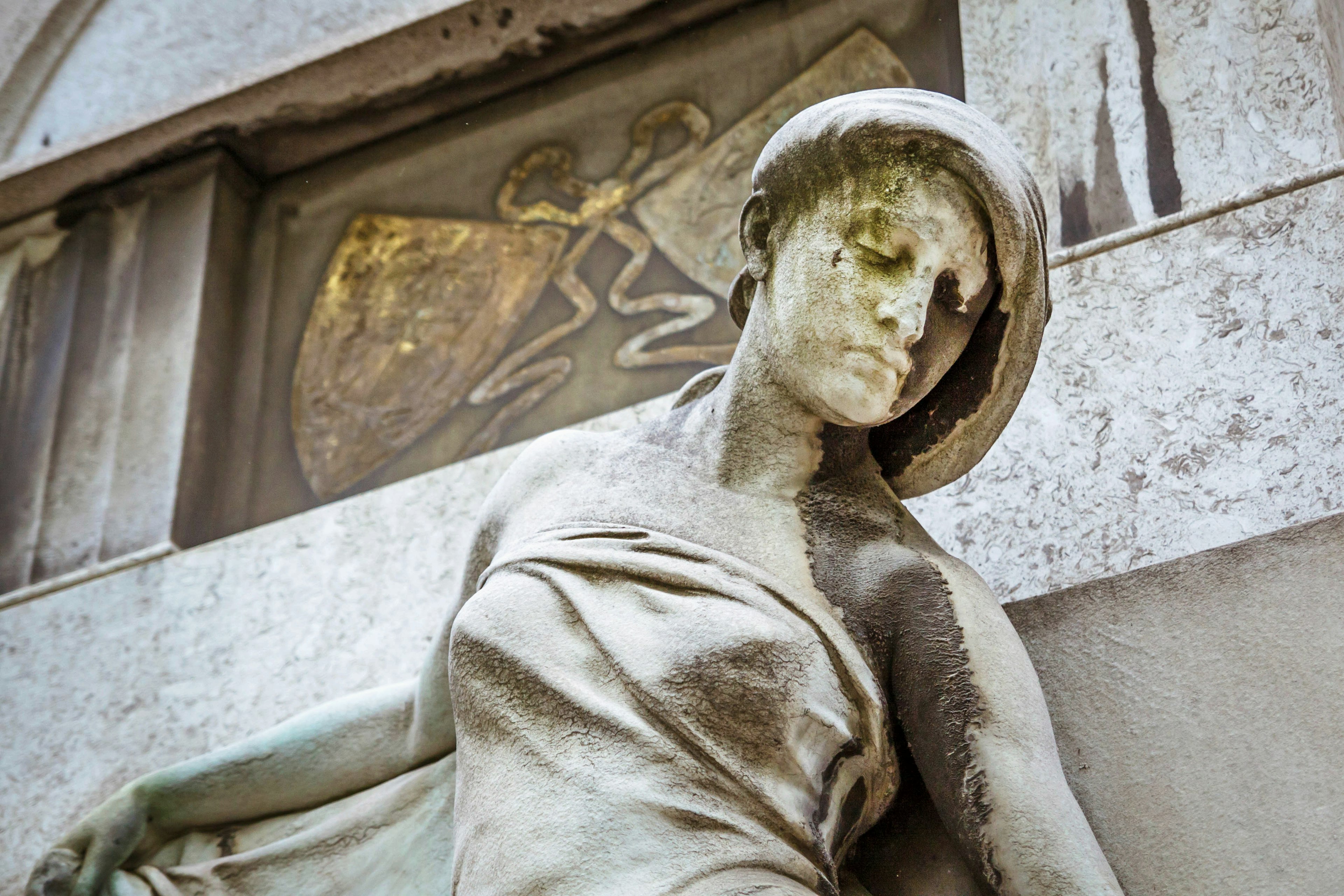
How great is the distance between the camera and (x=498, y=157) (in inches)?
169

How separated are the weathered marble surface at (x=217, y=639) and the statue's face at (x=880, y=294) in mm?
1066

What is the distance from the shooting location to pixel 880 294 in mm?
2422

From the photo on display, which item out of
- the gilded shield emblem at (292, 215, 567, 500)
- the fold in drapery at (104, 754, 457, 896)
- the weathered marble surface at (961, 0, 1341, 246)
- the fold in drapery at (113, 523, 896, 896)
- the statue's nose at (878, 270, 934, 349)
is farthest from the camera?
the gilded shield emblem at (292, 215, 567, 500)

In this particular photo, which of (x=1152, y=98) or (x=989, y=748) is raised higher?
(x=1152, y=98)

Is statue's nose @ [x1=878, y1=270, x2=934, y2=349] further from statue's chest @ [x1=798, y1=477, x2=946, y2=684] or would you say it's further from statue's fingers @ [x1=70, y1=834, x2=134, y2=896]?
statue's fingers @ [x1=70, y1=834, x2=134, y2=896]

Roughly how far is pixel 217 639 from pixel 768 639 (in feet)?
5.32

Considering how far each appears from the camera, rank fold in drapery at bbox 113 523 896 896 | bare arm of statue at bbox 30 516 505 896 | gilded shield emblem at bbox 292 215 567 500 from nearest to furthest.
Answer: fold in drapery at bbox 113 523 896 896 < bare arm of statue at bbox 30 516 505 896 < gilded shield emblem at bbox 292 215 567 500

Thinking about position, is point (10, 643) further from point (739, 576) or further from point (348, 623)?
point (739, 576)

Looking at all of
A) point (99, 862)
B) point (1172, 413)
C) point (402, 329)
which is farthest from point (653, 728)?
point (402, 329)

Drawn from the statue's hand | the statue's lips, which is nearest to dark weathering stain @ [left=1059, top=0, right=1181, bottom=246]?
the statue's lips

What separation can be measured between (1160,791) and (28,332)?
2895mm

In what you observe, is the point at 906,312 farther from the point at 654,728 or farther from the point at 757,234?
the point at 654,728

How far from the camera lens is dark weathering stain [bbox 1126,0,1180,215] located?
3291 millimetres

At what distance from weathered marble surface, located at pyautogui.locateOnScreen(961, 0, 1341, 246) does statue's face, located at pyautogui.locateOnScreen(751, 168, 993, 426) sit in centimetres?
92
